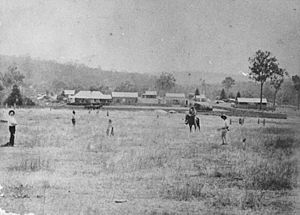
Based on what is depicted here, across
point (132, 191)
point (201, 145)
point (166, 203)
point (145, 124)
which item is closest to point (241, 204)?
point (166, 203)

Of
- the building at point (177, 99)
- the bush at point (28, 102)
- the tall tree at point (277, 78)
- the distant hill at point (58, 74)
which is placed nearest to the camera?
the tall tree at point (277, 78)

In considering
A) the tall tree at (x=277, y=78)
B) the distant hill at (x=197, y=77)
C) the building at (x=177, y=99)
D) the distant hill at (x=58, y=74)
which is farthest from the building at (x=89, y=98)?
the tall tree at (x=277, y=78)

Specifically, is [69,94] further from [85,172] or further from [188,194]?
[188,194]

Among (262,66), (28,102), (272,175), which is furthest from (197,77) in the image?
(28,102)

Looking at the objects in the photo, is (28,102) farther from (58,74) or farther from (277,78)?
(277,78)

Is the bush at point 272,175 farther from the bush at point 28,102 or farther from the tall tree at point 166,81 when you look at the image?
the bush at point 28,102

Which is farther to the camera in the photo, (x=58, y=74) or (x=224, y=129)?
(x=58, y=74)
